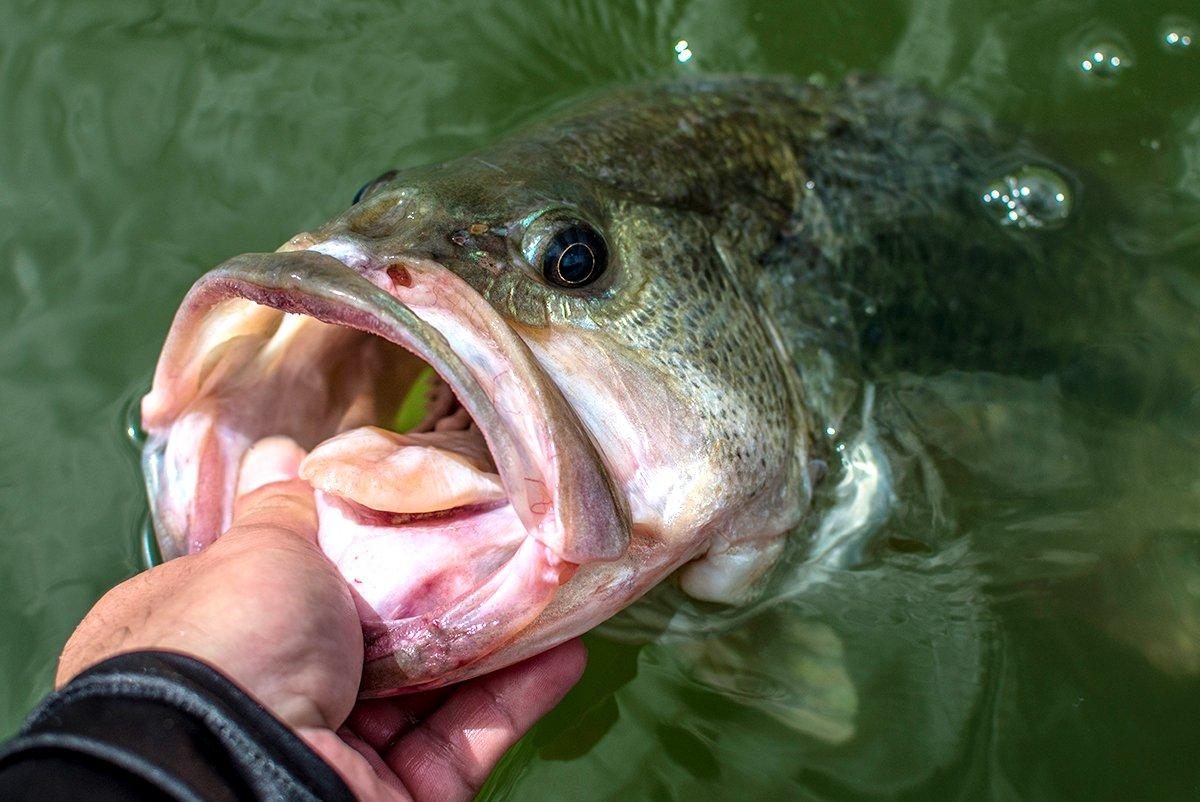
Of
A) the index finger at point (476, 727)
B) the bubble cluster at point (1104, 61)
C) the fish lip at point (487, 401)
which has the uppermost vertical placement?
the bubble cluster at point (1104, 61)

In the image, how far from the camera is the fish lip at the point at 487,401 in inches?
66.6

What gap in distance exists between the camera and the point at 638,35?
14.0 feet

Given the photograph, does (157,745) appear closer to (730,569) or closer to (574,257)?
(574,257)

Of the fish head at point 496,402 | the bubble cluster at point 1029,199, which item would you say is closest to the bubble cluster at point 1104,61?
the bubble cluster at point 1029,199

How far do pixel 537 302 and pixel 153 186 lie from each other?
7.54 ft

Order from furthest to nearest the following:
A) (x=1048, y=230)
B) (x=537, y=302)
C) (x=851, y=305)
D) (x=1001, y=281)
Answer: (x=1048, y=230), (x=1001, y=281), (x=851, y=305), (x=537, y=302)

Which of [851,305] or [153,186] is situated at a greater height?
[153,186]

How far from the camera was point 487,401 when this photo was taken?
5.58 ft

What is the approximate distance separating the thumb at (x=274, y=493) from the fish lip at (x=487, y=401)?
446mm

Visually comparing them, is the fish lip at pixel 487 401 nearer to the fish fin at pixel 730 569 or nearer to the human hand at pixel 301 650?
the human hand at pixel 301 650

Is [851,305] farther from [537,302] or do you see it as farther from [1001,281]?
[537,302]

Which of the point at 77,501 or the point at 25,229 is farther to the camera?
the point at 25,229

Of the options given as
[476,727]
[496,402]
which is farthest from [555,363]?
[476,727]

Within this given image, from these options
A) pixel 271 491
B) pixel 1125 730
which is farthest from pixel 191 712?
pixel 1125 730
